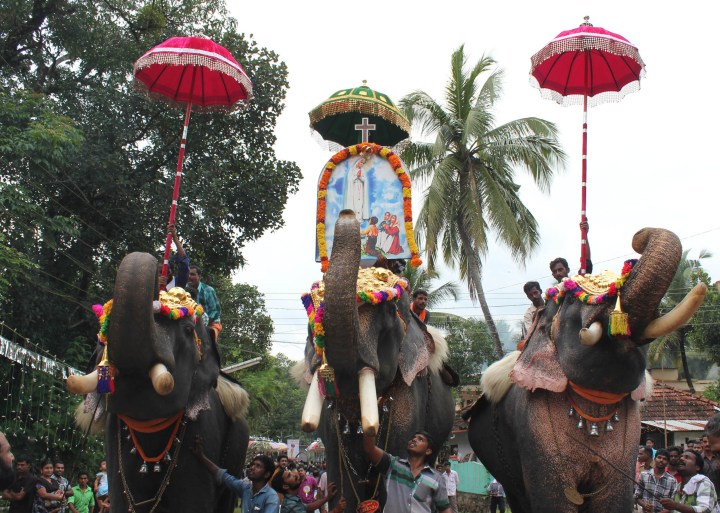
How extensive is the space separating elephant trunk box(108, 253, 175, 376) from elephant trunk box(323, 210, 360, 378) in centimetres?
111

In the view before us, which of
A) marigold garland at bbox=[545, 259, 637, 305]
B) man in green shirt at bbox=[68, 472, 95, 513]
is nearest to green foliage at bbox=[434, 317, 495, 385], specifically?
man in green shirt at bbox=[68, 472, 95, 513]

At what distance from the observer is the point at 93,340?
1794 centimetres

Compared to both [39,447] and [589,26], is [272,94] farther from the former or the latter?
[589,26]

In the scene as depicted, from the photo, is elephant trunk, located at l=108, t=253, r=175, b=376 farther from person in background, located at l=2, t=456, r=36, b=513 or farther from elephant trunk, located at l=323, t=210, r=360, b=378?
person in background, located at l=2, t=456, r=36, b=513

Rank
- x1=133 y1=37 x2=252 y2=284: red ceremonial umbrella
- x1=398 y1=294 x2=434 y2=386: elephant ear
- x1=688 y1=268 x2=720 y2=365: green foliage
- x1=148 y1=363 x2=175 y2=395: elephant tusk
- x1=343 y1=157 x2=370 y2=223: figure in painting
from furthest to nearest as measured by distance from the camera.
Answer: x1=688 y1=268 x2=720 y2=365: green foliage < x1=133 y1=37 x2=252 y2=284: red ceremonial umbrella < x1=343 y1=157 x2=370 y2=223: figure in painting < x1=398 y1=294 x2=434 y2=386: elephant ear < x1=148 y1=363 x2=175 y2=395: elephant tusk

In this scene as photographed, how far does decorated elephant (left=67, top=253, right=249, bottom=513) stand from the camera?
4.97 metres

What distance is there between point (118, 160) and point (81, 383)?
12724 mm

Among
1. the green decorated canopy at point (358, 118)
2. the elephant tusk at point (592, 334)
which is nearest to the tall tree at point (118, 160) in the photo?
the green decorated canopy at point (358, 118)

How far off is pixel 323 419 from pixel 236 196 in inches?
508

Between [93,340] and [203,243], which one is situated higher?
[203,243]

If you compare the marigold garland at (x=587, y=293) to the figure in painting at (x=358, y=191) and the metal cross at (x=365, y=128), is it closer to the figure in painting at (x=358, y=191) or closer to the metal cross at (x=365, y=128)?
the figure in painting at (x=358, y=191)

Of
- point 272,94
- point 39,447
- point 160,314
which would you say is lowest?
point 39,447

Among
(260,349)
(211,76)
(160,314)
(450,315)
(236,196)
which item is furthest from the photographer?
(260,349)

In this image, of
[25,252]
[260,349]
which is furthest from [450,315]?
[25,252]
